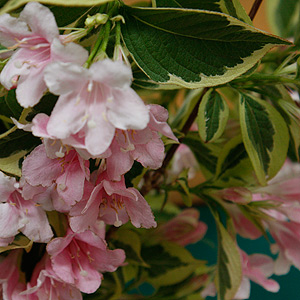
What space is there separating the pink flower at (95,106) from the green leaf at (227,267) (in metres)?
0.33

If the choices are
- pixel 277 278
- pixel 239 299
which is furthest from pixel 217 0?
pixel 277 278

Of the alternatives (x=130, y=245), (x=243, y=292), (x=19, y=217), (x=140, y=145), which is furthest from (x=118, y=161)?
(x=243, y=292)

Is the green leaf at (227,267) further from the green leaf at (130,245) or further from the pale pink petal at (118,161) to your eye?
the pale pink petal at (118,161)

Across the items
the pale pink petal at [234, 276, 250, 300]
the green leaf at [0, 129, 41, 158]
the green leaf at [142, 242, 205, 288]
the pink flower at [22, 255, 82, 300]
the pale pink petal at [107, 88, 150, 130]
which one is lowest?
the green leaf at [142, 242, 205, 288]

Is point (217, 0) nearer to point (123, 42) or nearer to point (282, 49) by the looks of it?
point (123, 42)

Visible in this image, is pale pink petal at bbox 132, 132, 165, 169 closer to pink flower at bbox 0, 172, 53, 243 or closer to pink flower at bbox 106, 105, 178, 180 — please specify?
pink flower at bbox 106, 105, 178, 180

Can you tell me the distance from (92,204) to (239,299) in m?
0.37

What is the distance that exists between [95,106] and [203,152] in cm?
33

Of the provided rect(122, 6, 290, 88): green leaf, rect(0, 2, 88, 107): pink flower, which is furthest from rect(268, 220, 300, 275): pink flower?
rect(0, 2, 88, 107): pink flower

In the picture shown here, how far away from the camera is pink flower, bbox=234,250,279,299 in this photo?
1.97 ft

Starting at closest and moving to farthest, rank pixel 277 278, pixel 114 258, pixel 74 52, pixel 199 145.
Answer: pixel 74 52, pixel 114 258, pixel 199 145, pixel 277 278

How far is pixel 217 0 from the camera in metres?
0.37

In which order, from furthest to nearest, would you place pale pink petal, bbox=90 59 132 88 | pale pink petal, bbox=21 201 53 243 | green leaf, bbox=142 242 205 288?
green leaf, bbox=142 242 205 288
pale pink petal, bbox=21 201 53 243
pale pink petal, bbox=90 59 132 88

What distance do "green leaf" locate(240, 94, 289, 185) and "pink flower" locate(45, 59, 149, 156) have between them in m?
0.21
